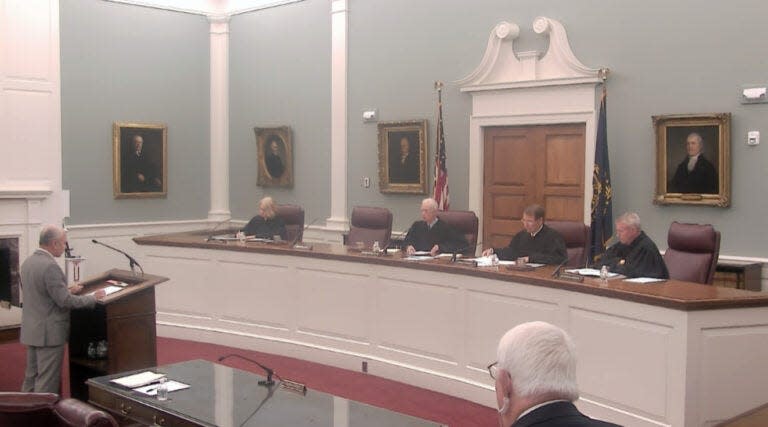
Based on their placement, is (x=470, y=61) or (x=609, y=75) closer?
(x=609, y=75)

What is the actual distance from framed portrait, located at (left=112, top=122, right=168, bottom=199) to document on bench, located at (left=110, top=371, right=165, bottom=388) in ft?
25.0

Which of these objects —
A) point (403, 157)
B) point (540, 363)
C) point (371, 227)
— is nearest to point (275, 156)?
point (403, 157)

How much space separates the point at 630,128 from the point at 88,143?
23.4ft

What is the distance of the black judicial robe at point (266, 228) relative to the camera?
9805mm

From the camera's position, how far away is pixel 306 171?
11.8m

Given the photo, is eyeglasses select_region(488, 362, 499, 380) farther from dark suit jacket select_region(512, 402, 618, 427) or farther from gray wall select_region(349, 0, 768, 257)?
gray wall select_region(349, 0, 768, 257)

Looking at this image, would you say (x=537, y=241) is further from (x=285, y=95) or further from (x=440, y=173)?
(x=285, y=95)

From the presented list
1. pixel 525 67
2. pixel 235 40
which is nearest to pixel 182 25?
pixel 235 40

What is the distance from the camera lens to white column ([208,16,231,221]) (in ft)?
41.7

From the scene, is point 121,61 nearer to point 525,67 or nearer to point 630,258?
point 525,67

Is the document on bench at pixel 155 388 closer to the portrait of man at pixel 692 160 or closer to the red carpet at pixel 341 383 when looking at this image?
the red carpet at pixel 341 383

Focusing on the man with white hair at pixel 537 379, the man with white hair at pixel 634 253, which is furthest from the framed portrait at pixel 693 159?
the man with white hair at pixel 537 379

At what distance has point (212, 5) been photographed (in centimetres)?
1265

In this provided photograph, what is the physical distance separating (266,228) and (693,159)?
188 inches
